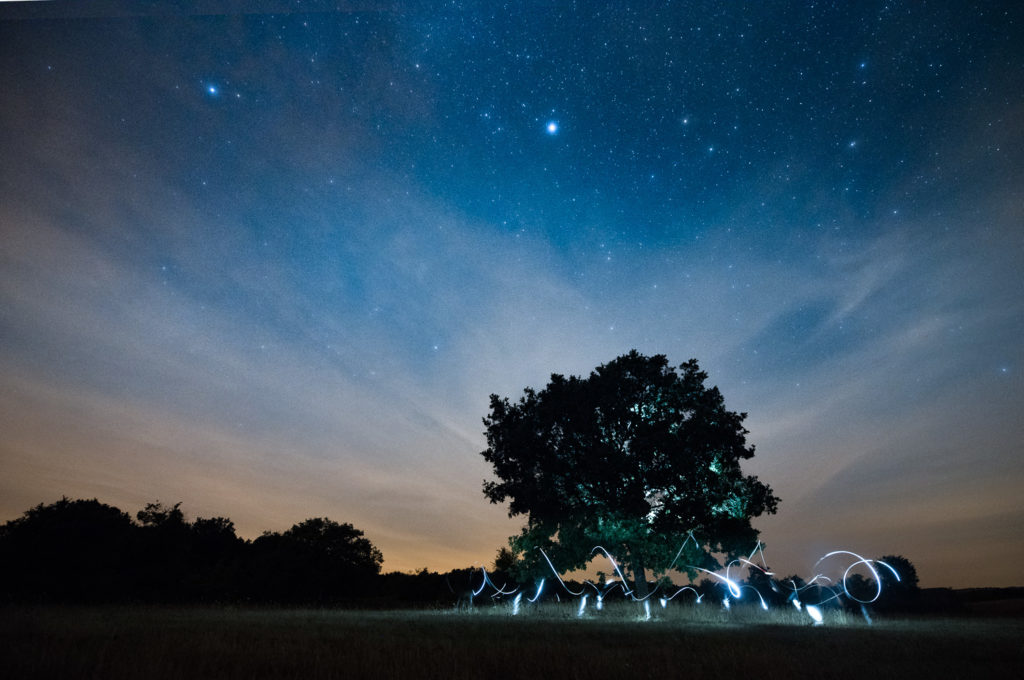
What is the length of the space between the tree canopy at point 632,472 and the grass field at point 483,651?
34.4ft

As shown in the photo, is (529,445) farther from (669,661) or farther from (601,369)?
(669,661)

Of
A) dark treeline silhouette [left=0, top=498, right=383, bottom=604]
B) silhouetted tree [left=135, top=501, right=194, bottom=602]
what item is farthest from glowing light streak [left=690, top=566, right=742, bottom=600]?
silhouetted tree [left=135, top=501, right=194, bottom=602]

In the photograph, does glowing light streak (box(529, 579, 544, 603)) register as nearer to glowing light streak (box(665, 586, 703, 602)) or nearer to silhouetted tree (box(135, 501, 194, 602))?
glowing light streak (box(665, 586, 703, 602))

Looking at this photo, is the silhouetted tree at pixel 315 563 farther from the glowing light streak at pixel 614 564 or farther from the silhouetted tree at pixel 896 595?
the silhouetted tree at pixel 896 595

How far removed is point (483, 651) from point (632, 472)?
1699 centimetres

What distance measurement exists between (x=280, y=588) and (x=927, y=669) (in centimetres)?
3759

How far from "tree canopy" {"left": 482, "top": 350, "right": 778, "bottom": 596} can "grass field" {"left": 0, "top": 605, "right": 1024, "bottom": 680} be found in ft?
34.4

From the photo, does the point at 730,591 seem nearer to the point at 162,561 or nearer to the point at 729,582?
the point at 729,582

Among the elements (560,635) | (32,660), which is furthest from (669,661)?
(32,660)

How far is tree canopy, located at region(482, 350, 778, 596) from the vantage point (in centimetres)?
2625

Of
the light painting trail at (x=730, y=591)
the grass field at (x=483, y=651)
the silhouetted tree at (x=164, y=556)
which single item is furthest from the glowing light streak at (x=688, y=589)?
the silhouetted tree at (x=164, y=556)

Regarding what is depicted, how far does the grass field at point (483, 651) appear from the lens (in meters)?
8.16

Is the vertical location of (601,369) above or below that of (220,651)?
above

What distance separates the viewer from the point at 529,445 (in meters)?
28.7
